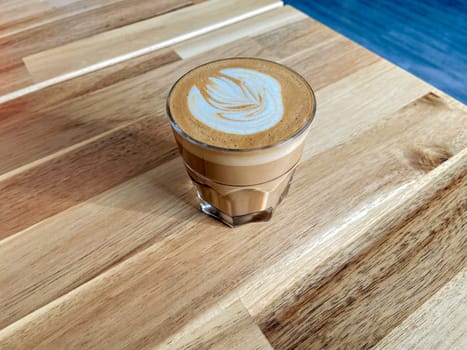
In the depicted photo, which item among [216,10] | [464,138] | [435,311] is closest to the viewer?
[435,311]

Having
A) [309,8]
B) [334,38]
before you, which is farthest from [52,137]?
[309,8]

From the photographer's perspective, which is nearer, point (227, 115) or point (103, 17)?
point (227, 115)

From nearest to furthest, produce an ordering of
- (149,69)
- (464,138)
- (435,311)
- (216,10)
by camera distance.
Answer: (435,311)
(464,138)
(149,69)
(216,10)

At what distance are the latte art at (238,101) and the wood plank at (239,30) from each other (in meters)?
0.23

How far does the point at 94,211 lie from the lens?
0.42 m

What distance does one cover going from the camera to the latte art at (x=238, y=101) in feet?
1.18

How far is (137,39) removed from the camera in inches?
26.0

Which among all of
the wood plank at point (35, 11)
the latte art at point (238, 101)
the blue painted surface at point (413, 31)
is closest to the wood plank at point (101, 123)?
the latte art at point (238, 101)

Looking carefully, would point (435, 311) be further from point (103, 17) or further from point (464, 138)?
point (103, 17)

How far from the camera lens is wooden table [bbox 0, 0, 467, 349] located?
0.34 m

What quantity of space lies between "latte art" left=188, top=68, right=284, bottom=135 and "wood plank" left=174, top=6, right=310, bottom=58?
0.23 meters

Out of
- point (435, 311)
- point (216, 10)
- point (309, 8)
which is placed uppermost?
point (216, 10)

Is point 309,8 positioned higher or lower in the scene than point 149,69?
lower

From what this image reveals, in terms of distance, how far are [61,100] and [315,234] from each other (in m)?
0.40
